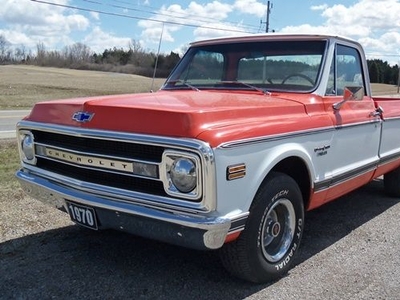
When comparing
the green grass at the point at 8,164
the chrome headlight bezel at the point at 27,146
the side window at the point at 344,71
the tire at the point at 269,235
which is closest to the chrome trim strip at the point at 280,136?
the tire at the point at 269,235

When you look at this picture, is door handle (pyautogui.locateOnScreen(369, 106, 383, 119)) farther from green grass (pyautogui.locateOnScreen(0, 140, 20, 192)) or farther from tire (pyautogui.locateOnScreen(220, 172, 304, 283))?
green grass (pyautogui.locateOnScreen(0, 140, 20, 192))

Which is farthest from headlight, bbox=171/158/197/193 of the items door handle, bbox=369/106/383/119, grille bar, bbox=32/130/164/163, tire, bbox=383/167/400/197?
tire, bbox=383/167/400/197

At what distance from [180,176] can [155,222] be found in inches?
14.0

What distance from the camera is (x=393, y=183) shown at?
6156 mm

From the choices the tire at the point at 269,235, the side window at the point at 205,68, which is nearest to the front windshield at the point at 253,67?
the side window at the point at 205,68

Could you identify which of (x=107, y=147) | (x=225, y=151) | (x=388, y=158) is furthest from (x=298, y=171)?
(x=388, y=158)

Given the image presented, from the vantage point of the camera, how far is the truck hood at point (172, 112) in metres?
3.00

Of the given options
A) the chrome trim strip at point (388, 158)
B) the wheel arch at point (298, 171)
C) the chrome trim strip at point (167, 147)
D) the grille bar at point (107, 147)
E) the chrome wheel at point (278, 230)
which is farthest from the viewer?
the chrome trim strip at point (388, 158)

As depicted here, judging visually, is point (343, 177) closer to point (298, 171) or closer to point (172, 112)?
point (298, 171)

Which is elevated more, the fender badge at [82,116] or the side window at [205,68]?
the side window at [205,68]

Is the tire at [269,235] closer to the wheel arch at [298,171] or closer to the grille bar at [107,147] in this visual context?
the wheel arch at [298,171]

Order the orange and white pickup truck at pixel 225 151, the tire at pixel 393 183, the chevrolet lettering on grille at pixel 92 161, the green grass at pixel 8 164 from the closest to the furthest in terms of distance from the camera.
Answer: the orange and white pickup truck at pixel 225 151
the chevrolet lettering on grille at pixel 92 161
the green grass at pixel 8 164
the tire at pixel 393 183

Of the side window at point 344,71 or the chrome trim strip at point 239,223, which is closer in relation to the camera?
the chrome trim strip at point 239,223

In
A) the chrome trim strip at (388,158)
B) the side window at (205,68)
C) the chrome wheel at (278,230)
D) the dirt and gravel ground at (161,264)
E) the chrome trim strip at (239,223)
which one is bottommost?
the dirt and gravel ground at (161,264)
